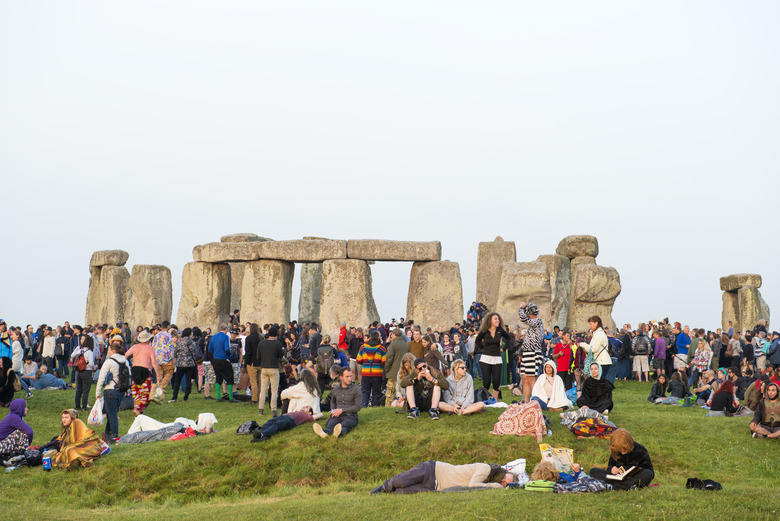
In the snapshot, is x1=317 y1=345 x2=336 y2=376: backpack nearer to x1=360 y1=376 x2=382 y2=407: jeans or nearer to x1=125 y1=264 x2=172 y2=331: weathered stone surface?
x1=360 y1=376 x2=382 y2=407: jeans

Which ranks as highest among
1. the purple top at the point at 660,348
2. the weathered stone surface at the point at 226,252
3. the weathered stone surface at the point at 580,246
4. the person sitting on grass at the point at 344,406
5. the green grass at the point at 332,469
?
the weathered stone surface at the point at 580,246

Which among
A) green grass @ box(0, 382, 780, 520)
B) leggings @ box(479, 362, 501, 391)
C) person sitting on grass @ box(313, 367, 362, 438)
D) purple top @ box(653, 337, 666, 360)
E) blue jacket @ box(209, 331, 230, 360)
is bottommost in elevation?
green grass @ box(0, 382, 780, 520)

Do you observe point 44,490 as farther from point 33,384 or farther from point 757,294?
point 757,294

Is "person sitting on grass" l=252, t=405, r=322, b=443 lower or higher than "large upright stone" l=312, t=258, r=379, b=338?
lower

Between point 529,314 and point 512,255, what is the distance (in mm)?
20486

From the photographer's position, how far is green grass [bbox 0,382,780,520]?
9.63 meters

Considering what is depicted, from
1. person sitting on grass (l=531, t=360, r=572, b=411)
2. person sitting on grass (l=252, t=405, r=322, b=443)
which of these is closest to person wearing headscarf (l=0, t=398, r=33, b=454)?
person sitting on grass (l=252, t=405, r=322, b=443)

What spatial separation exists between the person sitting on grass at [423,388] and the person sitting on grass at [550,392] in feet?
4.83

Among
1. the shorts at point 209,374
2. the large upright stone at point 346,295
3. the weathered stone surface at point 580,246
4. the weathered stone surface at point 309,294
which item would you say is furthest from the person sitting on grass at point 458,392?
the weathered stone surface at point 309,294

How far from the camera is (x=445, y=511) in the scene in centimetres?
879

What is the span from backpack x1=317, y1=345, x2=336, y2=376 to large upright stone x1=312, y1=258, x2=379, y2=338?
8380 millimetres

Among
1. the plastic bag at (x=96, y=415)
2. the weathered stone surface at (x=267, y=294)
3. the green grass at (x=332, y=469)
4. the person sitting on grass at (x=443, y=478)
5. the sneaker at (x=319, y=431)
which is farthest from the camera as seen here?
the weathered stone surface at (x=267, y=294)

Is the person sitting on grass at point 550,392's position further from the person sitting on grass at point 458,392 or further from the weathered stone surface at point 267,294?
the weathered stone surface at point 267,294

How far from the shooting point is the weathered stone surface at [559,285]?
30.5m
